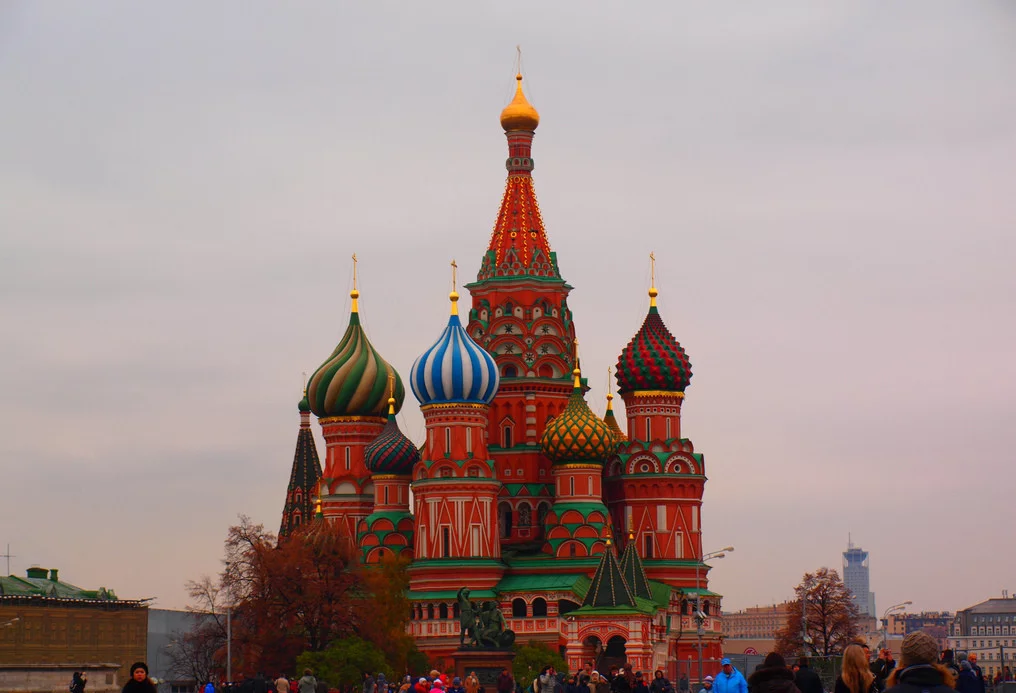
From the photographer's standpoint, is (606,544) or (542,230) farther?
(542,230)

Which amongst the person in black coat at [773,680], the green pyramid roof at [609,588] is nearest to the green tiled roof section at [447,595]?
the green pyramid roof at [609,588]

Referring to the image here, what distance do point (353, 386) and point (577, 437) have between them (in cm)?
1031

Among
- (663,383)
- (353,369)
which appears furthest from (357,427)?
(663,383)

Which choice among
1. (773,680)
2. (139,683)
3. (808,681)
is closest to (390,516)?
(808,681)

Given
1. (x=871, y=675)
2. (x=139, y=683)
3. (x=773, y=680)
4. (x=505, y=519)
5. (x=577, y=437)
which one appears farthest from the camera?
(x=505, y=519)

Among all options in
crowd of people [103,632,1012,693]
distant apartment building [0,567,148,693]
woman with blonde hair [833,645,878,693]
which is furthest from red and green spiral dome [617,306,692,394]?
woman with blonde hair [833,645,878,693]

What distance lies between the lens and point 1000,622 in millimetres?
154125

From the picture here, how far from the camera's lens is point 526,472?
217 feet

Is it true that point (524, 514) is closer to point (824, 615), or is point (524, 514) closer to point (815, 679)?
point (824, 615)

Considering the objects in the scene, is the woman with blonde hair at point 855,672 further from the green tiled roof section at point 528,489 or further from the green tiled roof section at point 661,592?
the green tiled roof section at point 528,489

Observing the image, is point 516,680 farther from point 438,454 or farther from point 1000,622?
point 1000,622

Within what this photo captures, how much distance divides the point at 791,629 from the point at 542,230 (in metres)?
21.6

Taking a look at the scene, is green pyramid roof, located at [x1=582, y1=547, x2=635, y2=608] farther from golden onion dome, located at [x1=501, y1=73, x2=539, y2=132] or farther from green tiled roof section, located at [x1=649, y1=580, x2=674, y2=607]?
golden onion dome, located at [x1=501, y1=73, x2=539, y2=132]

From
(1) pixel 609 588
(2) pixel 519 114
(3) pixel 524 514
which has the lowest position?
(1) pixel 609 588
